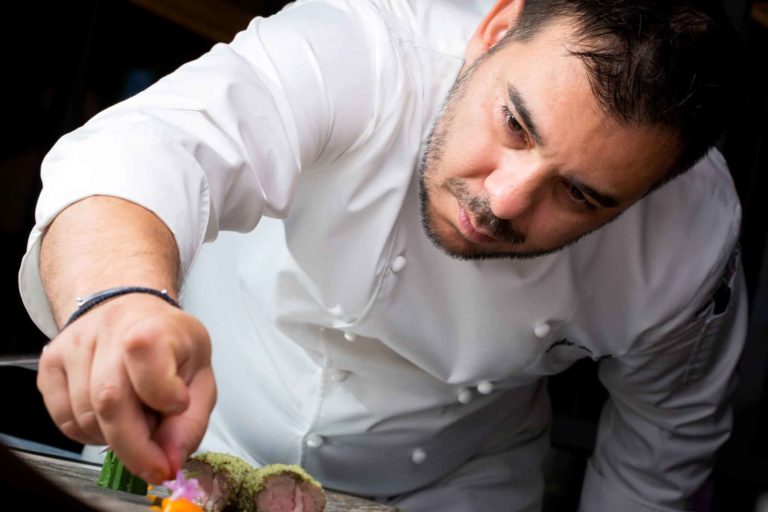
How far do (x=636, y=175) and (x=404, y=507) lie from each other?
0.77m

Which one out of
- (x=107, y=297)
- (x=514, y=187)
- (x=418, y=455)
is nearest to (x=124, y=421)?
(x=107, y=297)

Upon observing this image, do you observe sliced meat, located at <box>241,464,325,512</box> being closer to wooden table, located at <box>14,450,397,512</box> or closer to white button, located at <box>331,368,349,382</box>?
wooden table, located at <box>14,450,397,512</box>

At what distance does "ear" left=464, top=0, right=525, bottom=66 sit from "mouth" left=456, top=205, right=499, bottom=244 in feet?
0.81

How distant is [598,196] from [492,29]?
0.30 meters

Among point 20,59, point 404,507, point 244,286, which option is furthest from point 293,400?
point 20,59

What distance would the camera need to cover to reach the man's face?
130 cm

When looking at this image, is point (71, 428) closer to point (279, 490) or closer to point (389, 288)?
point (279, 490)

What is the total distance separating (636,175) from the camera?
1381mm

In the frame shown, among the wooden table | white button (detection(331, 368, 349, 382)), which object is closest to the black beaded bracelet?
the wooden table

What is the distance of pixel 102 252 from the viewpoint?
929 mm

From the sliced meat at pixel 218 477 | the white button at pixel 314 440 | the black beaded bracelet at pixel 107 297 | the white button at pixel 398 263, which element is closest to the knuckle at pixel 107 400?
the black beaded bracelet at pixel 107 297

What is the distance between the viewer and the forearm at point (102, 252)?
0.90m

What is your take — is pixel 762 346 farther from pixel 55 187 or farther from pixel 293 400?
pixel 55 187

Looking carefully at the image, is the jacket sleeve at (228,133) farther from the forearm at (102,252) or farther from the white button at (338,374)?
the white button at (338,374)
